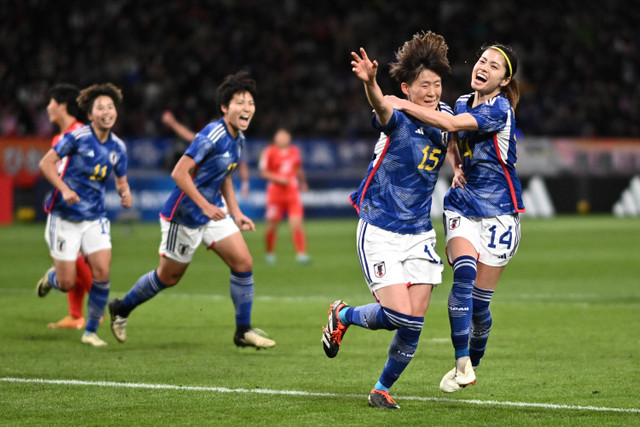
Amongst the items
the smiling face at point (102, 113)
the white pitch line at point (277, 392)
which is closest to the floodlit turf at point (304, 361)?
the white pitch line at point (277, 392)

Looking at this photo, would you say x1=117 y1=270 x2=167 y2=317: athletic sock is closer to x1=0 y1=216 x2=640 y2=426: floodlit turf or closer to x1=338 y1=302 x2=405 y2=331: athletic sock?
x1=0 y1=216 x2=640 y2=426: floodlit turf

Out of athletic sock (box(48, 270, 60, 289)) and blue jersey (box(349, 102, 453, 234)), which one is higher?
blue jersey (box(349, 102, 453, 234))

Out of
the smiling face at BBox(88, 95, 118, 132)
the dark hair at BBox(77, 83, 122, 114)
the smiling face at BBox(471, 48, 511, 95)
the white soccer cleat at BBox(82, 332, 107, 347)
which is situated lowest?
the white soccer cleat at BBox(82, 332, 107, 347)

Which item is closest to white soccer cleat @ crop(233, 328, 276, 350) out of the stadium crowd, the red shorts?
the red shorts

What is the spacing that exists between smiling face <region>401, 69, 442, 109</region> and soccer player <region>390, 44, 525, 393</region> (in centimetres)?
37

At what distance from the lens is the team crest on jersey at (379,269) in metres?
6.12

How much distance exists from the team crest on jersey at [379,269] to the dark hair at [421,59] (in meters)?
1.13

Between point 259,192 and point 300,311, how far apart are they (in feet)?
52.8

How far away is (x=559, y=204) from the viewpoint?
31.2m

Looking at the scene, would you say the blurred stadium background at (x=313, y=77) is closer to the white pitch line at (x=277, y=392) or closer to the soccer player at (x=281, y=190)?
the soccer player at (x=281, y=190)

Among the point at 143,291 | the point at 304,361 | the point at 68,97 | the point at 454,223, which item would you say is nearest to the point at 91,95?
the point at 68,97

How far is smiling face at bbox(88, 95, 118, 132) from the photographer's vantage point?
9.14m

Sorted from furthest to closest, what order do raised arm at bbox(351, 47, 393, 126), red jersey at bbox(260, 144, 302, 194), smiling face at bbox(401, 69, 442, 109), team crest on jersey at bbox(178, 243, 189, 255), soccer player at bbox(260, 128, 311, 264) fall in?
1. red jersey at bbox(260, 144, 302, 194)
2. soccer player at bbox(260, 128, 311, 264)
3. team crest on jersey at bbox(178, 243, 189, 255)
4. smiling face at bbox(401, 69, 442, 109)
5. raised arm at bbox(351, 47, 393, 126)

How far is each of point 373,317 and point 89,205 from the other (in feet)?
13.1
